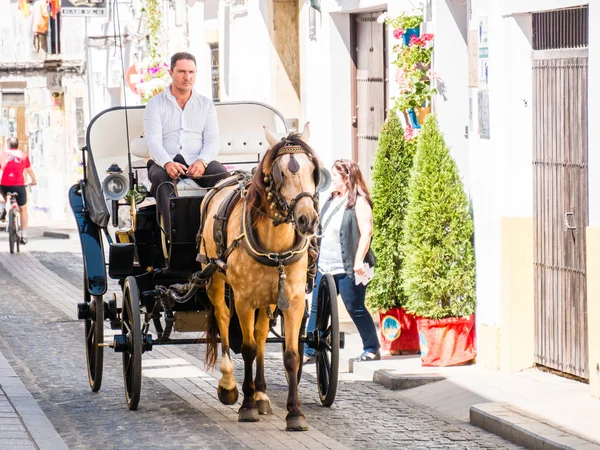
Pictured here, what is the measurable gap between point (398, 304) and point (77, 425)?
144 inches

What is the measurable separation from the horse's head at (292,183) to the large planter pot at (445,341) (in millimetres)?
2916

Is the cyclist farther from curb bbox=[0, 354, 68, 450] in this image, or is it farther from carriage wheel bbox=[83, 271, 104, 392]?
carriage wheel bbox=[83, 271, 104, 392]

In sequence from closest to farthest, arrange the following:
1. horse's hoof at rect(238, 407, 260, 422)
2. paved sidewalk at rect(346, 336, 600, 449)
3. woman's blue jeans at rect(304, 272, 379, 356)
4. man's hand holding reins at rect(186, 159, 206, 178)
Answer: paved sidewalk at rect(346, 336, 600, 449) → horse's hoof at rect(238, 407, 260, 422) → man's hand holding reins at rect(186, 159, 206, 178) → woman's blue jeans at rect(304, 272, 379, 356)

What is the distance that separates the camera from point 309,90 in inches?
674

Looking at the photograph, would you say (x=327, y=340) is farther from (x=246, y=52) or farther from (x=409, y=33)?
Result: (x=246, y=52)

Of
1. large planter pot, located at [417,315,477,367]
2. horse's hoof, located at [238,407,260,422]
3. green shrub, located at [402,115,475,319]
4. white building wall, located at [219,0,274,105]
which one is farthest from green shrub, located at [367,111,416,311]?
white building wall, located at [219,0,274,105]

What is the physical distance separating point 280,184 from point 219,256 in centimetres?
94

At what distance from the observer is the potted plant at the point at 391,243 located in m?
11.9

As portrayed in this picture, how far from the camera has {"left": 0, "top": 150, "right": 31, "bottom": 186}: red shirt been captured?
24.3 m

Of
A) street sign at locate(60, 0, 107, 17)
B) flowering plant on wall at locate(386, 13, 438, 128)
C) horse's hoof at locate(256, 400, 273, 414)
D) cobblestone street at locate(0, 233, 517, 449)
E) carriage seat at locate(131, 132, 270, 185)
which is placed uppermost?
street sign at locate(60, 0, 107, 17)

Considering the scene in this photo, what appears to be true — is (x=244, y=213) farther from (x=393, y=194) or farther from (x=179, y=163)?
(x=393, y=194)

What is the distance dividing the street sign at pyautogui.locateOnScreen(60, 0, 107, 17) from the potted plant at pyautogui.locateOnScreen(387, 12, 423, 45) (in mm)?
13908

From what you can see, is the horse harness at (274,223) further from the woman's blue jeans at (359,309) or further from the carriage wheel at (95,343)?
the woman's blue jeans at (359,309)

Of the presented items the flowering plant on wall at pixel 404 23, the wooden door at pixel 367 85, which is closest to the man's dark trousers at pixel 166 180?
the flowering plant on wall at pixel 404 23
